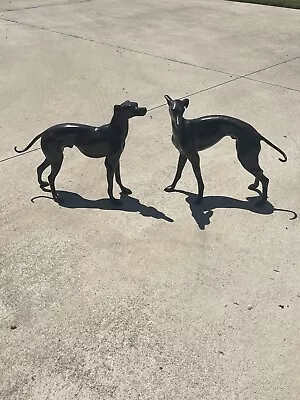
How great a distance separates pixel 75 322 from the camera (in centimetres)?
315

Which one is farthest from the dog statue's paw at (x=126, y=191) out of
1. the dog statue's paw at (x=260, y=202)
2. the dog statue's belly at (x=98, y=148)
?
the dog statue's paw at (x=260, y=202)

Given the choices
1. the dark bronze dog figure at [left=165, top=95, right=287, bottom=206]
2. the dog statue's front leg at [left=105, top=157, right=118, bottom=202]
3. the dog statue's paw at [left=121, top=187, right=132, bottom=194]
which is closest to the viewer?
the dark bronze dog figure at [left=165, top=95, right=287, bottom=206]

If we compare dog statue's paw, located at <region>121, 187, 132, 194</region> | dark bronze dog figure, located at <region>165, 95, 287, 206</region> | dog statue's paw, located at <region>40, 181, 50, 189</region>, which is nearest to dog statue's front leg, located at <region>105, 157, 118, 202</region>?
dog statue's paw, located at <region>121, 187, 132, 194</region>

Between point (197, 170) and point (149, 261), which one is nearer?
point (149, 261)

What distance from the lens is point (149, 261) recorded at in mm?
3689

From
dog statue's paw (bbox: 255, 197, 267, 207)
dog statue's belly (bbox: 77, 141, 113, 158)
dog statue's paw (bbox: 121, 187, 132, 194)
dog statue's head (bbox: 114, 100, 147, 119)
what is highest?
dog statue's head (bbox: 114, 100, 147, 119)

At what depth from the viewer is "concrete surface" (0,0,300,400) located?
2.82 m

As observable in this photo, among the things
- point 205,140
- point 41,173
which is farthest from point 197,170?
point 41,173

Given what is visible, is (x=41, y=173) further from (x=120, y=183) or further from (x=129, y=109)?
(x=129, y=109)

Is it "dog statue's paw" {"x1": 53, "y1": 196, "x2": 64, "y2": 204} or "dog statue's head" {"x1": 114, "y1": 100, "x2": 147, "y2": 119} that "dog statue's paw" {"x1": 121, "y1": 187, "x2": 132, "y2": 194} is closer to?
"dog statue's paw" {"x1": 53, "y1": 196, "x2": 64, "y2": 204}

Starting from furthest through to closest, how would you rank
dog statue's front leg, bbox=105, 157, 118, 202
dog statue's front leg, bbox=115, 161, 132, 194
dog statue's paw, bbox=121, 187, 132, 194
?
dog statue's paw, bbox=121, 187, 132, 194
dog statue's front leg, bbox=115, 161, 132, 194
dog statue's front leg, bbox=105, 157, 118, 202

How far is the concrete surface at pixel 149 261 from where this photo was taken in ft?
9.25

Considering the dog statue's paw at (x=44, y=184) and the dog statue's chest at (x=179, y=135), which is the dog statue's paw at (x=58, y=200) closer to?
the dog statue's paw at (x=44, y=184)

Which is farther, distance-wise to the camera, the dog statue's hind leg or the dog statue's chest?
the dog statue's hind leg
